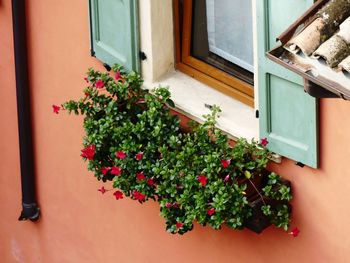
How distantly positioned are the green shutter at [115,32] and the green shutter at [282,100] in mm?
1008

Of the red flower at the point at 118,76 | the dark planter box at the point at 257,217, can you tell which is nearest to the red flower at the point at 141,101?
the red flower at the point at 118,76

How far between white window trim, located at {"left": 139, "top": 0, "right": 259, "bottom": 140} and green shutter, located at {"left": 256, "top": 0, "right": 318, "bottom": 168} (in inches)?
14.3

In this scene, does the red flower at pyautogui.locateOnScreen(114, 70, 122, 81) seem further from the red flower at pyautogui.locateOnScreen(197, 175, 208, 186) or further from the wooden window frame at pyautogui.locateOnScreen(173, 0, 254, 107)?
the red flower at pyautogui.locateOnScreen(197, 175, 208, 186)

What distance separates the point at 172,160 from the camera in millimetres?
6730

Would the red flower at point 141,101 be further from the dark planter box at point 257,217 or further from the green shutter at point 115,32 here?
the dark planter box at point 257,217

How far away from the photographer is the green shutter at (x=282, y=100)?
636cm

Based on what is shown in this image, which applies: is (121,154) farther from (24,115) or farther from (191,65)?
(24,115)

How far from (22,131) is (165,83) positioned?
1.57 meters

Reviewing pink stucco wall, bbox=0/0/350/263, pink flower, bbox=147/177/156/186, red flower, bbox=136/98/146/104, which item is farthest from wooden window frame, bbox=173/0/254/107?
pink flower, bbox=147/177/156/186

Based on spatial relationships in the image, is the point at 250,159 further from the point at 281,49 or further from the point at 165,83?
the point at 281,49

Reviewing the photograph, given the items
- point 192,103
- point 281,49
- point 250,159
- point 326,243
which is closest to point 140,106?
point 192,103

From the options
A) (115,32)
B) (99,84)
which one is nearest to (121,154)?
(99,84)

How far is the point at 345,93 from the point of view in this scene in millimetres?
5109

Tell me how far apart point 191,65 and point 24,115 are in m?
1.54
